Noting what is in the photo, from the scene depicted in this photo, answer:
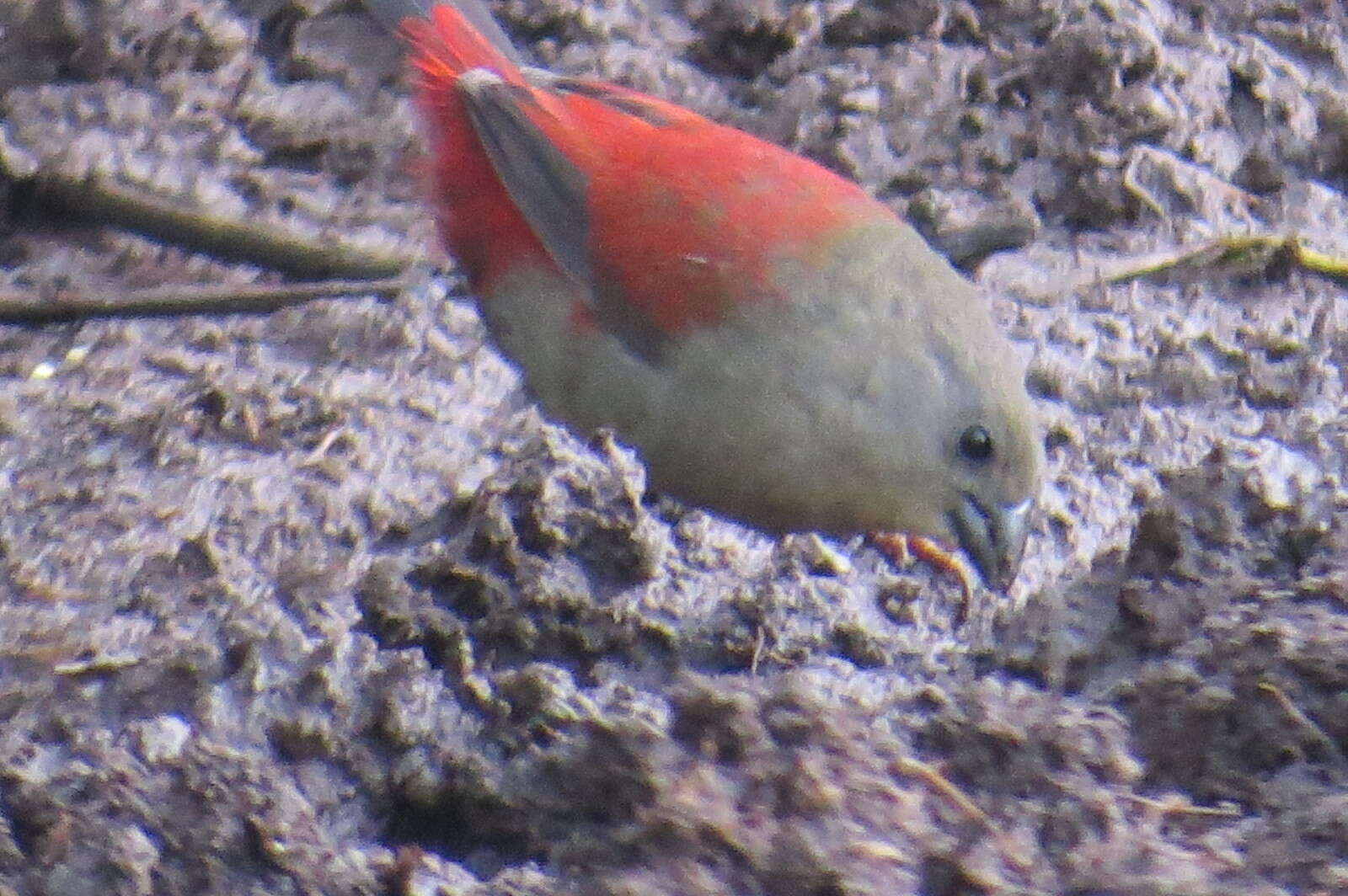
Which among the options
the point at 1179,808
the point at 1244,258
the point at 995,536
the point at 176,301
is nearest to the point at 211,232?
the point at 176,301

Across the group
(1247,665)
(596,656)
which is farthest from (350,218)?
(1247,665)

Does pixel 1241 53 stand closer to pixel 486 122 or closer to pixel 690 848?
pixel 486 122

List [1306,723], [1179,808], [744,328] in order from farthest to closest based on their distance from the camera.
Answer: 1. [744,328]
2. [1306,723]
3. [1179,808]

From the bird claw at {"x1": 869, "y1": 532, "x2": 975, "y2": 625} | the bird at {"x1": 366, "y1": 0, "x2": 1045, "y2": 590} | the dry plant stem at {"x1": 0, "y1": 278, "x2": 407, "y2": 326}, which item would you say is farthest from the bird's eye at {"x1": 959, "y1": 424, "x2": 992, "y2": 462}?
the dry plant stem at {"x1": 0, "y1": 278, "x2": 407, "y2": 326}

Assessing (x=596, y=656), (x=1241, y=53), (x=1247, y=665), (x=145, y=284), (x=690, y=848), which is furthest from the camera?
(x=1241, y=53)

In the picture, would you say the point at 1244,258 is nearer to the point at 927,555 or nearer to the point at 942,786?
the point at 927,555

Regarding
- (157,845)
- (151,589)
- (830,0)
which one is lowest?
(151,589)
